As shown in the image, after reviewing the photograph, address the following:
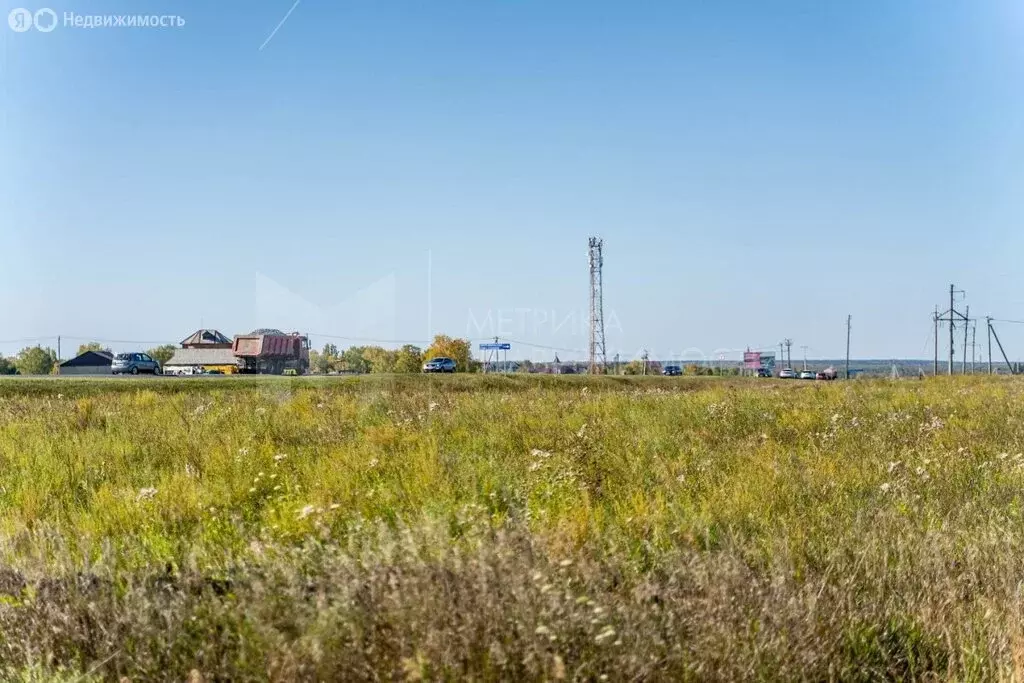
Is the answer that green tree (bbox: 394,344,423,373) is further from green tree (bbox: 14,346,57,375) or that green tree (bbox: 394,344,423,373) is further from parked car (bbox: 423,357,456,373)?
green tree (bbox: 14,346,57,375)

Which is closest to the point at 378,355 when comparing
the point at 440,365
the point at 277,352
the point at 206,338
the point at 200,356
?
the point at 200,356

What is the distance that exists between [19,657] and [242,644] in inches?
52.7

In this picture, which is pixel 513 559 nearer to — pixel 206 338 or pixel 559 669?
pixel 559 669

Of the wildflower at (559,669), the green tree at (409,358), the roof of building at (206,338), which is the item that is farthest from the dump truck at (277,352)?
the roof of building at (206,338)

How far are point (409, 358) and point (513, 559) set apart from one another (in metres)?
109

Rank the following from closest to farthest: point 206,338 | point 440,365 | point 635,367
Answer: point 440,365 → point 635,367 → point 206,338

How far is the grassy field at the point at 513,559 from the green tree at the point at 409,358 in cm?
9583

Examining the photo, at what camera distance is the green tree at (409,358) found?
10731 cm

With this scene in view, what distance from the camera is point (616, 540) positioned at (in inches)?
177

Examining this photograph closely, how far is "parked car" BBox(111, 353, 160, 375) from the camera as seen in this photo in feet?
167

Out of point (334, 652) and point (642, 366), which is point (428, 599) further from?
point (642, 366)

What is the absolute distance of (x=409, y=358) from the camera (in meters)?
112

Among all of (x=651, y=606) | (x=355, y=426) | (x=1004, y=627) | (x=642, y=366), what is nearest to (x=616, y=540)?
(x=651, y=606)

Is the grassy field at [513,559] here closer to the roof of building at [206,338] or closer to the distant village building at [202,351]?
the distant village building at [202,351]
